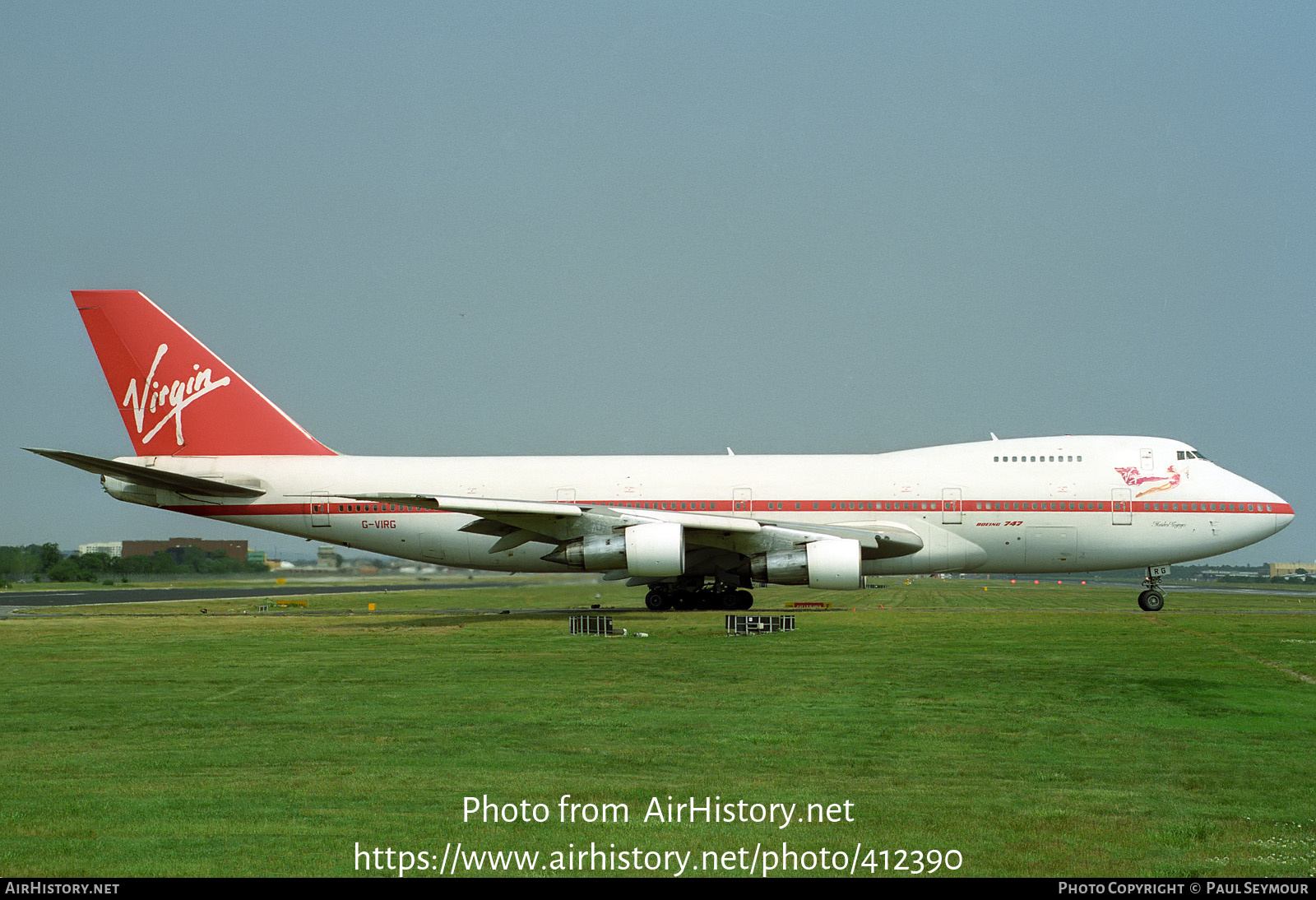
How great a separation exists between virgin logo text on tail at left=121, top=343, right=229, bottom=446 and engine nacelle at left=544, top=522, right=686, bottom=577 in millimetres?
11969

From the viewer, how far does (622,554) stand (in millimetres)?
26938

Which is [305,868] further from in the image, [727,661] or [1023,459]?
[1023,459]

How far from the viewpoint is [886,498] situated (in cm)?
2992

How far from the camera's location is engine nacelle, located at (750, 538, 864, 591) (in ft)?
86.8

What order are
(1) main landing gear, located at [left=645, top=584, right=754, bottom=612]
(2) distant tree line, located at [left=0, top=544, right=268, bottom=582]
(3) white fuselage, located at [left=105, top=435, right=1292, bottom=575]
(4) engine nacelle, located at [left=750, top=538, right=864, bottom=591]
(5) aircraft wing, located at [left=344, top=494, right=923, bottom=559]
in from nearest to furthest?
(4) engine nacelle, located at [left=750, top=538, right=864, bottom=591] < (5) aircraft wing, located at [left=344, top=494, right=923, bottom=559] < (3) white fuselage, located at [left=105, top=435, right=1292, bottom=575] < (1) main landing gear, located at [left=645, top=584, right=754, bottom=612] < (2) distant tree line, located at [left=0, top=544, right=268, bottom=582]

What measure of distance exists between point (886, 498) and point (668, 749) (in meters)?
20.6

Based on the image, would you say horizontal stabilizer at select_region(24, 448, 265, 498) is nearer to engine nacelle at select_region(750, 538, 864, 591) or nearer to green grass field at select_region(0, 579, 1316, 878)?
green grass field at select_region(0, 579, 1316, 878)

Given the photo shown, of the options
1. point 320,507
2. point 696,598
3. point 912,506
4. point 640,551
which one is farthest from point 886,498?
point 320,507

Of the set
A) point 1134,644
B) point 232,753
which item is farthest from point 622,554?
point 232,753

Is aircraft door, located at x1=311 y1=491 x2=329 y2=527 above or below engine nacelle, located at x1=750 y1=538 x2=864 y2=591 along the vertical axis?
above

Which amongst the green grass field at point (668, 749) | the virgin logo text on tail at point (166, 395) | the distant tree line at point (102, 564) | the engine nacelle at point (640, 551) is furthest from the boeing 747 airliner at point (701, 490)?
the distant tree line at point (102, 564)

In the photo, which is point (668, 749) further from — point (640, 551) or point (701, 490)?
point (701, 490)

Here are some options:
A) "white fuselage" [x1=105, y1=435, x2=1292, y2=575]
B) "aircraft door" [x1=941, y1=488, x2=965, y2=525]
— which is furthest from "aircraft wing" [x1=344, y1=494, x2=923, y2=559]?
"aircraft door" [x1=941, y1=488, x2=965, y2=525]

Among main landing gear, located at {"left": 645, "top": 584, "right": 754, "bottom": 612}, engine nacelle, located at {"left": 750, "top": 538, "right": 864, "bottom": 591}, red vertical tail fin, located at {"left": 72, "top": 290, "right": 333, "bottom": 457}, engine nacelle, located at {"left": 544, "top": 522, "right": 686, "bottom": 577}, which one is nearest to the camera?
engine nacelle, located at {"left": 544, "top": 522, "right": 686, "bottom": 577}
